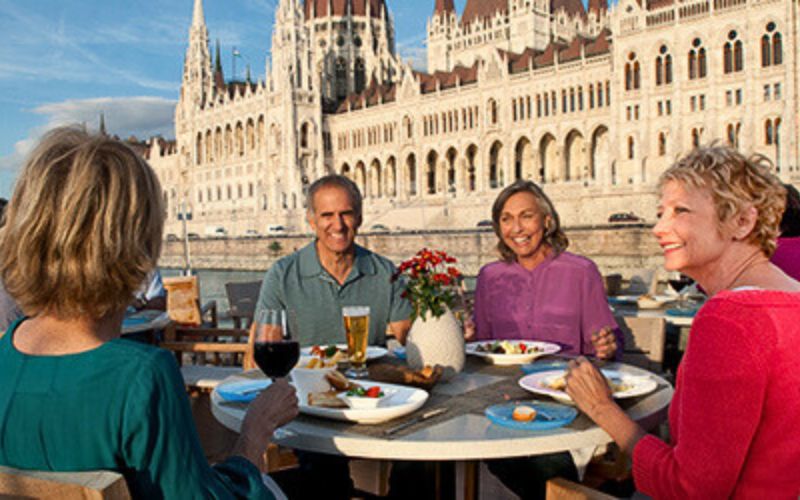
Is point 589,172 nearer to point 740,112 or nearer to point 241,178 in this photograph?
point 740,112

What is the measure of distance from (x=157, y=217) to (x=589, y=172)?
3499 cm

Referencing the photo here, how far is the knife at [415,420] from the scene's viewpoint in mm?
1646

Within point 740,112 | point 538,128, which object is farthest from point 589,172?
point 740,112

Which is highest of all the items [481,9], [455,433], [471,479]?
[481,9]

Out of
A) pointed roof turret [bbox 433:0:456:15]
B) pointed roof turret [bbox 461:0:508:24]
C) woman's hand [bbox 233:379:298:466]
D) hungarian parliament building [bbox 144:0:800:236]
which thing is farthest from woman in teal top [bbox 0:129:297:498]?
pointed roof turret [bbox 433:0:456:15]

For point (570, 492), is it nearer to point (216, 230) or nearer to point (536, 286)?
point (536, 286)

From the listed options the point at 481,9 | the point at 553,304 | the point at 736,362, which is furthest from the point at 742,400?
the point at 481,9

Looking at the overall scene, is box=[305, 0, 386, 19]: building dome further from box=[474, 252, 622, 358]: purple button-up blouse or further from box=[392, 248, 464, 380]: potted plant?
box=[392, 248, 464, 380]: potted plant

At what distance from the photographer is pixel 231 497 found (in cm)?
123

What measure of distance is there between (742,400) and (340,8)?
62.5m

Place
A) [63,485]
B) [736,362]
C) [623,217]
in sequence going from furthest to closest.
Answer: [623,217]
[736,362]
[63,485]

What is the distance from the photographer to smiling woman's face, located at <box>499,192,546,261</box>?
3.08 m

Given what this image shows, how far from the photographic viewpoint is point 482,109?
1613 inches

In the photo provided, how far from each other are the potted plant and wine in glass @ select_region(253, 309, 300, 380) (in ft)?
1.51
